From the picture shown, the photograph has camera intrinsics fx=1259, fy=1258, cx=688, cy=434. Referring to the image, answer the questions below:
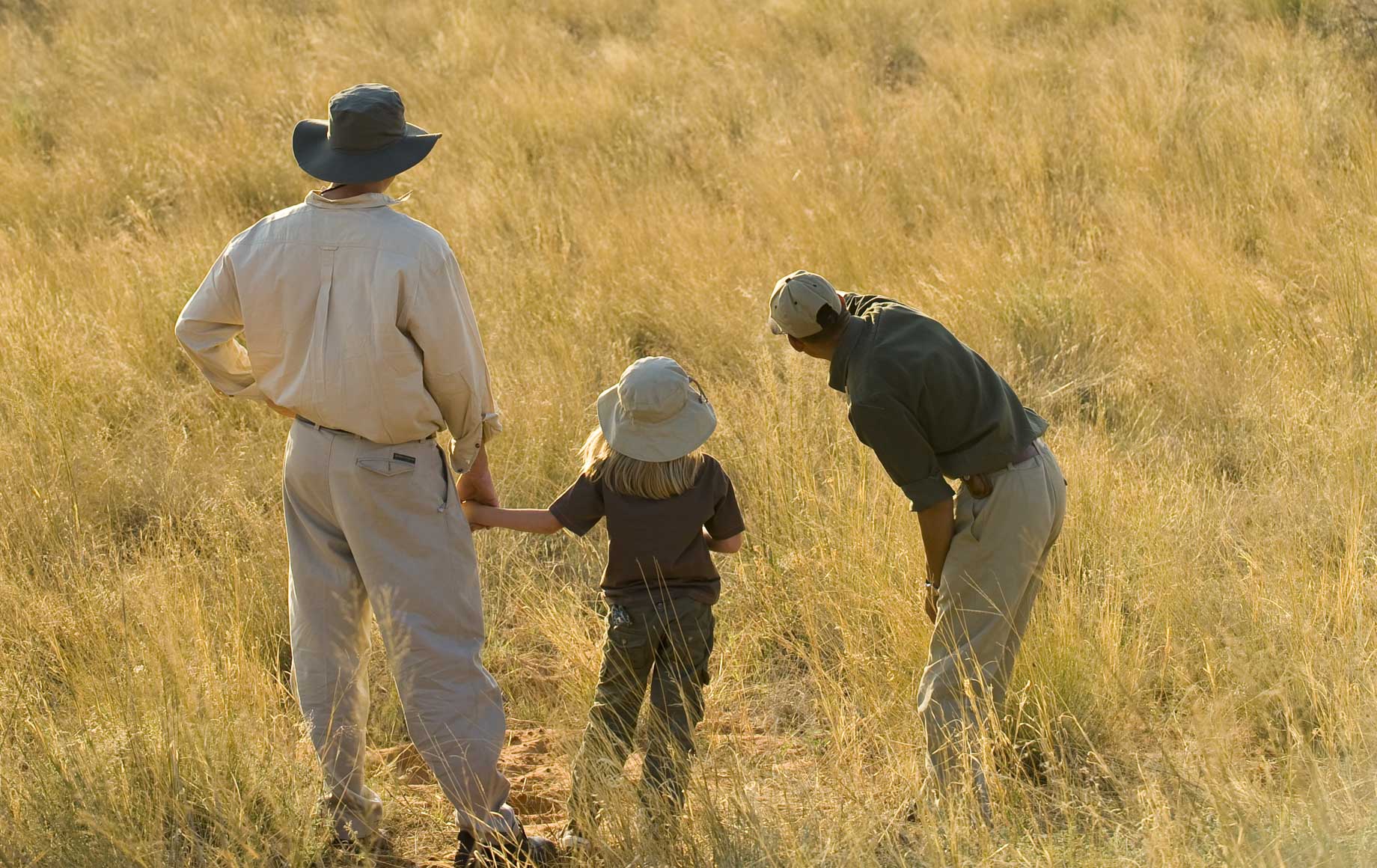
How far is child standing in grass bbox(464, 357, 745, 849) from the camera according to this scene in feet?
10.2

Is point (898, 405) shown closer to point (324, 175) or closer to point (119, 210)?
point (324, 175)

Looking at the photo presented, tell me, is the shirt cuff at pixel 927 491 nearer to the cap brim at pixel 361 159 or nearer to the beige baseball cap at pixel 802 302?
the beige baseball cap at pixel 802 302

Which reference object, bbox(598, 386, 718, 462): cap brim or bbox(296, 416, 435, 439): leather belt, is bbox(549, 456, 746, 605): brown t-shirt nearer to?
bbox(598, 386, 718, 462): cap brim

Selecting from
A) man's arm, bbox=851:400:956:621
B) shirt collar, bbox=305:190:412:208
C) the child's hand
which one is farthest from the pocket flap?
man's arm, bbox=851:400:956:621

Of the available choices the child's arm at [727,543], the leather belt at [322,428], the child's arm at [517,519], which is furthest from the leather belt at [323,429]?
the child's arm at [727,543]

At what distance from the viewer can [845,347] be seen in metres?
3.17

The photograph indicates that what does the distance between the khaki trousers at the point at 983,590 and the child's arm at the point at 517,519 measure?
1061 mm

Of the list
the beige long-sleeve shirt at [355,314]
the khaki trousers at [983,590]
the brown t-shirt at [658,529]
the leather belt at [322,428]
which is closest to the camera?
the beige long-sleeve shirt at [355,314]

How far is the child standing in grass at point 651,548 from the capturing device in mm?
3096

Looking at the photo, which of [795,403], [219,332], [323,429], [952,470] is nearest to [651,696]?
[952,470]

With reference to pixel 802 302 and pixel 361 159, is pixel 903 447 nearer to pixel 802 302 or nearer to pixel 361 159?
pixel 802 302

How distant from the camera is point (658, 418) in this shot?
3094 mm

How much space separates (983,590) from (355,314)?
1736mm

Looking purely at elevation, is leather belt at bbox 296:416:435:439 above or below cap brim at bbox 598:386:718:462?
above
